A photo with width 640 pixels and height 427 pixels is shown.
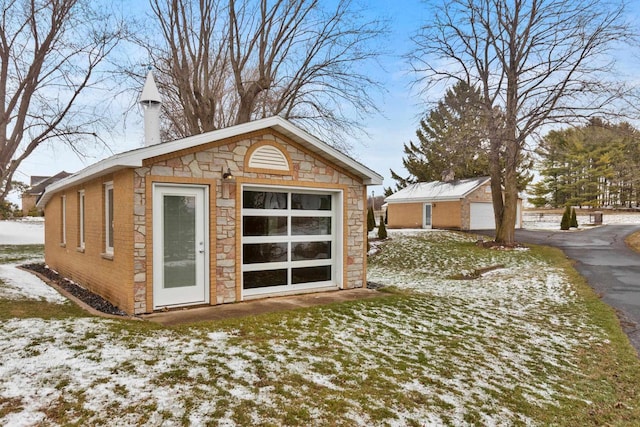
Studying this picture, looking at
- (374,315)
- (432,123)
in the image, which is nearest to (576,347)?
(374,315)

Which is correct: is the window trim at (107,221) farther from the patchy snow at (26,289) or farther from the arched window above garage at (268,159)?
the arched window above garage at (268,159)

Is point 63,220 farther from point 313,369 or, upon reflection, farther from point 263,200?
point 313,369

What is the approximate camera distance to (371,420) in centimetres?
352

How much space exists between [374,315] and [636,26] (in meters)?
16.2

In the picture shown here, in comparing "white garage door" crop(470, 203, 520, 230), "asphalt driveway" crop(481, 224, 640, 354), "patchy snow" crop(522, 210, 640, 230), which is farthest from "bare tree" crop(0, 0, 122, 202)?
"patchy snow" crop(522, 210, 640, 230)

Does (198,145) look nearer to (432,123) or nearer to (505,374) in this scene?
(505,374)

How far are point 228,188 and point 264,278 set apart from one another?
1.91 meters

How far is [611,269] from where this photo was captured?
Result: 42.3 feet

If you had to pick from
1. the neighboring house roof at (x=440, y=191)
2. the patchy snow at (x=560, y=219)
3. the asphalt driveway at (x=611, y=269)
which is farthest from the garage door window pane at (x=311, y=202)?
the patchy snow at (x=560, y=219)

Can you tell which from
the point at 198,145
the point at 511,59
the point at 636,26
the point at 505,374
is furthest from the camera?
the point at 511,59

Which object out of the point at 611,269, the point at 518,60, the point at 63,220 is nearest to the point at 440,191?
the point at 518,60

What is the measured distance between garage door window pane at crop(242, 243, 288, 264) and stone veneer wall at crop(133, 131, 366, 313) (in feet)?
1.02

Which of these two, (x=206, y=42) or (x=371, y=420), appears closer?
(x=371, y=420)

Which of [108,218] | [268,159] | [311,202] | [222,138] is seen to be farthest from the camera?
[311,202]
